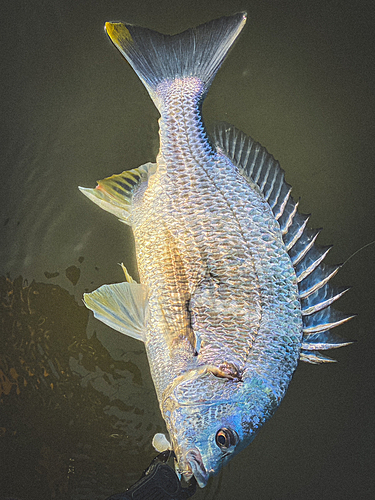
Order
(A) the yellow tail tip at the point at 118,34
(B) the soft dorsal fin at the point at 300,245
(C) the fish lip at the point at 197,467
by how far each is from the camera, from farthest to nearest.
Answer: (A) the yellow tail tip at the point at 118,34 → (B) the soft dorsal fin at the point at 300,245 → (C) the fish lip at the point at 197,467

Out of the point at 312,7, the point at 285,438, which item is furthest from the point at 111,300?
the point at 312,7

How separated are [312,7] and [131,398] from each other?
3.74 ft

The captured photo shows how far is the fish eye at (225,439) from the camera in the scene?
76cm

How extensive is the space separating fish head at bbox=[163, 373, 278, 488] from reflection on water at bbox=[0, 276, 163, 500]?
1.03 feet

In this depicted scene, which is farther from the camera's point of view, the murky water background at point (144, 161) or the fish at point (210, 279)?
the murky water background at point (144, 161)

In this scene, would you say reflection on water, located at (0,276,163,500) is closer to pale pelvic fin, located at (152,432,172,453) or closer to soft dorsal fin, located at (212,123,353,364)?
pale pelvic fin, located at (152,432,172,453)

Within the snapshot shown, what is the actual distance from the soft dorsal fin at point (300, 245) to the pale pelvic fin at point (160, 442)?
392mm

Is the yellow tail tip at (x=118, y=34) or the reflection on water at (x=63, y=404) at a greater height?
the yellow tail tip at (x=118, y=34)

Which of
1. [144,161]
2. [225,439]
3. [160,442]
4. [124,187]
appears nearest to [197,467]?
[225,439]

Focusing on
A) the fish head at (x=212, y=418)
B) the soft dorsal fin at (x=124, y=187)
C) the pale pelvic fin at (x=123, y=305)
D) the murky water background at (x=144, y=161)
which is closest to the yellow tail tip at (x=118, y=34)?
the murky water background at (x=144, y=161)

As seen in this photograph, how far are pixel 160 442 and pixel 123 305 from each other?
0.36 m

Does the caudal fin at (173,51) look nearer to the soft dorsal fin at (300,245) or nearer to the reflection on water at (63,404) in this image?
the soft dorsal fin at (300,245)

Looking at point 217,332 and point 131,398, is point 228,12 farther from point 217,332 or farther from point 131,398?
point 131,398

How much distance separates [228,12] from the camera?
1178 millimetres
